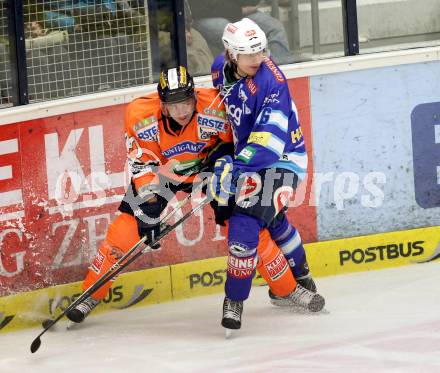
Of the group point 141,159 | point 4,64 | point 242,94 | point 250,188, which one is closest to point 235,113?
point 242,94

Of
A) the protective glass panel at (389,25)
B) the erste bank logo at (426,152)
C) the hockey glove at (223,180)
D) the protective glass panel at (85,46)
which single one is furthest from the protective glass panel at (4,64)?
the erste bank logo at (426,152)

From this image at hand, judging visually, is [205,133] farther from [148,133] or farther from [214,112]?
[148,133]

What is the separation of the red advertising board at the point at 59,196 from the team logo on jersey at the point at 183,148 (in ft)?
1.72

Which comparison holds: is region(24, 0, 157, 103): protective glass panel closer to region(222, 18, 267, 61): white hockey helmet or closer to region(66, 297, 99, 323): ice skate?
region(222, 18, 267, 61): white hockey helmet

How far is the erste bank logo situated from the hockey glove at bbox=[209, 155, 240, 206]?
1.34 metres

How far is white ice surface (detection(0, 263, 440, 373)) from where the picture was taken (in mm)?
4340

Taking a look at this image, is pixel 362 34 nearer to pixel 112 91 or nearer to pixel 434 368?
pixel 112 91

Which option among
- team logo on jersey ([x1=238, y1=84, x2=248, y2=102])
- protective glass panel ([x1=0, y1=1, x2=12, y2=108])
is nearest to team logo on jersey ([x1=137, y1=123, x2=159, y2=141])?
team logo on jersey ([x1=238, y1=84, x2=248, y2=102])

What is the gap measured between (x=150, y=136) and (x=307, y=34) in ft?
4.03

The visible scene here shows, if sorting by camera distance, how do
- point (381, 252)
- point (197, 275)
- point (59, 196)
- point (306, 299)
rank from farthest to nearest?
1. point (381, 252)
2. point (197, 275)
3. point (59, 196)
4. point (306, 299)

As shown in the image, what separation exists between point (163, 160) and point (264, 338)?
0.87 m

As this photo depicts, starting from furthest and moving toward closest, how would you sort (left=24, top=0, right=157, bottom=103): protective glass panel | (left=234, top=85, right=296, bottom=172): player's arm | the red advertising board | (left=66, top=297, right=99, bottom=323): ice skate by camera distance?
(left=24, top=0, right=157, bottom=103): protective glass panel < the red advertising board < (left=66, top=297, right=99, bottom=323): ice skate < (left=234, top=85, right=296, bottom=172): player's arm

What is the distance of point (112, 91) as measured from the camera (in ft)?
17.7

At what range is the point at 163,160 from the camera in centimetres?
496
